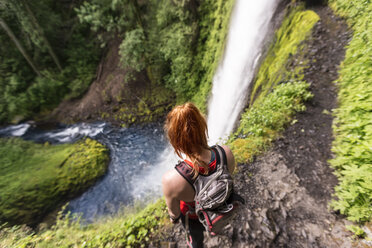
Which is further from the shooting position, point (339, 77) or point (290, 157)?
point (339, 77)

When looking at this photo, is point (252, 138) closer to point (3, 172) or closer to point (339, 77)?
point (339, 77)

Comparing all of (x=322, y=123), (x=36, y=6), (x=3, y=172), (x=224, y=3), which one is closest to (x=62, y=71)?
(x=36, y=6)

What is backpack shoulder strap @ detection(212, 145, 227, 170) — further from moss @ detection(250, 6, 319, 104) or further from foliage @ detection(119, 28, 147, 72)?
foliage @ detection(119, 28, 147, 72)

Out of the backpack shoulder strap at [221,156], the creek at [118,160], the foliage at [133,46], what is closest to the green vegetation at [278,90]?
the backpack shoulder strap at [221,156]

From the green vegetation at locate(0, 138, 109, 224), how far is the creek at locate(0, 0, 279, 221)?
640mm

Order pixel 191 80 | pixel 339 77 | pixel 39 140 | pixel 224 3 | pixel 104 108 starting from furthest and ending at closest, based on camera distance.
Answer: pixel 104 108 < pixel 39 140 < pixel 191 80 < pixel 224 3 < pixel 339 77

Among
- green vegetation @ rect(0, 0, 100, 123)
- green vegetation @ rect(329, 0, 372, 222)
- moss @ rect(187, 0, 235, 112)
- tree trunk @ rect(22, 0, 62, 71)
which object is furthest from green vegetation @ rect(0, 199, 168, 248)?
tree trunk @ rect(22, 0, 62, 71)

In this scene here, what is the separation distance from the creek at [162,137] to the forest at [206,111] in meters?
0.39

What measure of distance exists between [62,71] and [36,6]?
4.90m

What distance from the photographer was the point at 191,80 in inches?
392

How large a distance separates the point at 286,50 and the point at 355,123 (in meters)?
3.15

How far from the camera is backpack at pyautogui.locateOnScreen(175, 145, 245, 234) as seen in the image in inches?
53.8

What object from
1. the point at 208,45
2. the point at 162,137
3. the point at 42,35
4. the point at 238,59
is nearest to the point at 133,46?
the point at 208,45

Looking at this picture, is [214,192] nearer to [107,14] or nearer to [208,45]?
[208,45]
